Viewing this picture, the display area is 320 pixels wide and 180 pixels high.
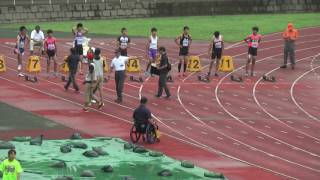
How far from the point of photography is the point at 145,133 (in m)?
23.4

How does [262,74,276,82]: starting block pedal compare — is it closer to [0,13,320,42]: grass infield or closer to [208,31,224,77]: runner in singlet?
[208,31,224,77]: runner in singlet

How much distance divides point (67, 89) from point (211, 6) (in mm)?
27492

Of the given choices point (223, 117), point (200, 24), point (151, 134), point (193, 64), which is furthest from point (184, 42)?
point (200, 24)

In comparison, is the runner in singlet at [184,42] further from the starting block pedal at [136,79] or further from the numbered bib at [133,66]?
the numbered bib at [133,66]

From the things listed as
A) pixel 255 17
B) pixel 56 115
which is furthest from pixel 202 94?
pixel 255 17

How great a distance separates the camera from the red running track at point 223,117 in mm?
22719

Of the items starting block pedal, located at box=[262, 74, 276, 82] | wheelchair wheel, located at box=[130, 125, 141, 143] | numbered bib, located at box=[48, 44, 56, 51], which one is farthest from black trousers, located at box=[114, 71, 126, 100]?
starting block pedal, located at box=[262, 74, 276, 82]

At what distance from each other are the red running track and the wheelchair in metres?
0.28

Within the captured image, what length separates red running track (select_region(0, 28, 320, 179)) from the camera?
22719 millimetres

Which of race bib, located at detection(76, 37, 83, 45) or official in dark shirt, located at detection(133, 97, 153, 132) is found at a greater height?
race bib, located at detection(76, 37, 83, 45)

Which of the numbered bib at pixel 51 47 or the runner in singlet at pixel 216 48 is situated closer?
the numbered bib at pixel 51 47

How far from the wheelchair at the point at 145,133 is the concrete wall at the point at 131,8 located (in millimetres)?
29409

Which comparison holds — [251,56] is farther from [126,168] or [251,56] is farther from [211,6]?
[211,6]

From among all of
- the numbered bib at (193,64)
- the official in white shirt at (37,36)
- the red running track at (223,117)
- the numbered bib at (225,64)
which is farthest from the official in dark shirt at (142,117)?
the official in white shirt at (37,36)
